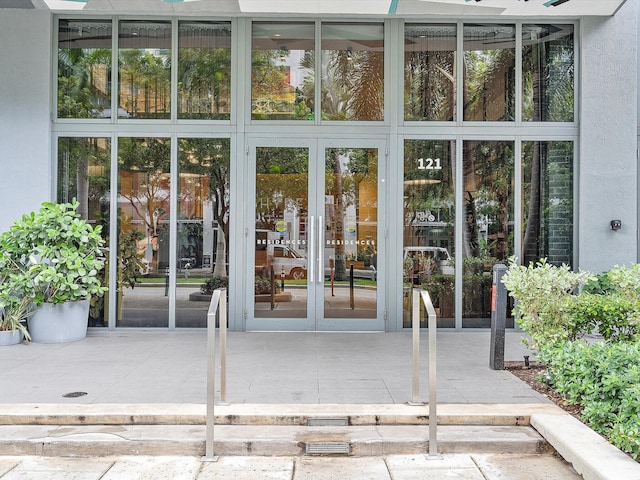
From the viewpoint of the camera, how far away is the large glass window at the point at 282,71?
8.43m

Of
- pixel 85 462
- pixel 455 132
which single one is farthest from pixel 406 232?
pixel 85 462

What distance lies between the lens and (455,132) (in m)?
8.44

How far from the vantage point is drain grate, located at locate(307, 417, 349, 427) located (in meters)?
4.47

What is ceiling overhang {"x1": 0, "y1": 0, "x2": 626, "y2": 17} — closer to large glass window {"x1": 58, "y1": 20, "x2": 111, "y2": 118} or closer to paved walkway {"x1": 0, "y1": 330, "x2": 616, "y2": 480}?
large glass window {"x1": 58, "y1": 20, "x2": 111, "y2": 118}

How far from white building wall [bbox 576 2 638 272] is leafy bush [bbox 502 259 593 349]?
298 centimetres

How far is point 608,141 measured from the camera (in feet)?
27.1

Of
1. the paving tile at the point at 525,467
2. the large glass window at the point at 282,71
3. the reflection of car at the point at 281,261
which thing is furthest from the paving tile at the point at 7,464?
the large glass window at the point at 282,71

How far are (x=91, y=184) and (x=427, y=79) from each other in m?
5.51

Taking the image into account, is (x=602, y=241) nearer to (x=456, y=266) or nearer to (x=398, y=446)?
(x=456, y=266)

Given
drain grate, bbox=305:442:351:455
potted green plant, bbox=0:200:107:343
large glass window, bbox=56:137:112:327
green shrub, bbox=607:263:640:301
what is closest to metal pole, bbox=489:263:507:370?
green shrub, bbox=607:263:640:301

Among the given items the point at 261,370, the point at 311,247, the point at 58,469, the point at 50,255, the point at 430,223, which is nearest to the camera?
the point at 58,469

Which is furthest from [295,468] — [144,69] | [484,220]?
[144,69]

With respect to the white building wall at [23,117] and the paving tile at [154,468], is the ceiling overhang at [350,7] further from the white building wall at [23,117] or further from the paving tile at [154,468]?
the paving tile at [154,468]

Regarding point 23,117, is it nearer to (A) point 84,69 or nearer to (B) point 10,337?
(A) point 84,69
